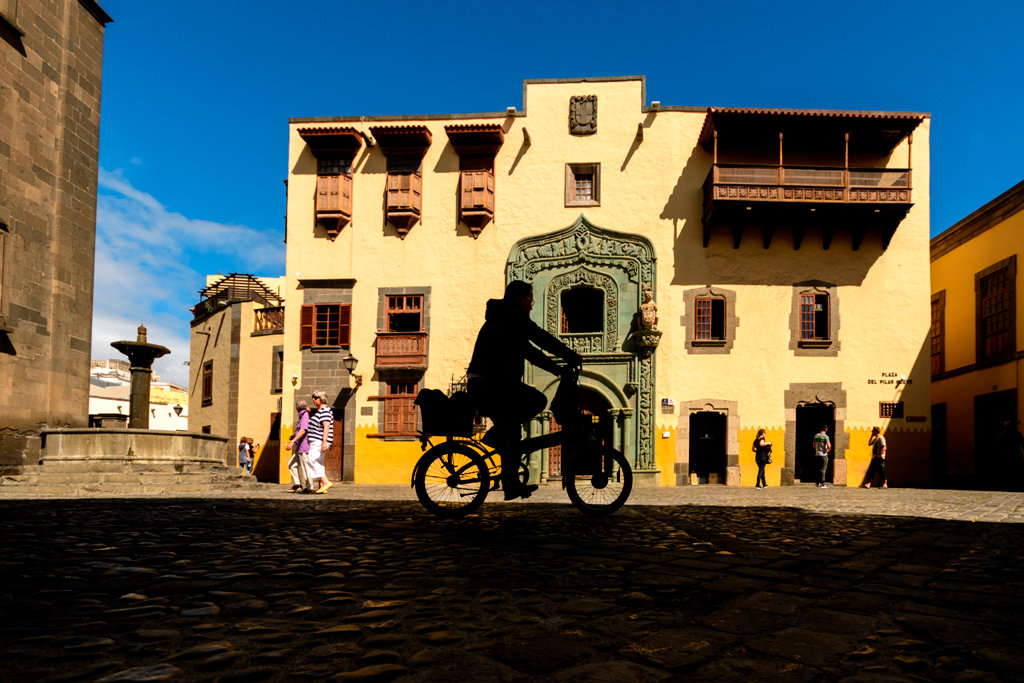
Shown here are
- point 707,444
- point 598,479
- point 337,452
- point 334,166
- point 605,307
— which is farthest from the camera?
point 334,166

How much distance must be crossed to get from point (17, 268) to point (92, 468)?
17.3ft

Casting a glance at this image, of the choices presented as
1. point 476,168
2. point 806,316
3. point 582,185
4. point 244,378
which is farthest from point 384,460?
point 806,316

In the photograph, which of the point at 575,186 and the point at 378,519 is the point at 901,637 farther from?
the point at 575,186

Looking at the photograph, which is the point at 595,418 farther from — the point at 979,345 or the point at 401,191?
the point at 979,345

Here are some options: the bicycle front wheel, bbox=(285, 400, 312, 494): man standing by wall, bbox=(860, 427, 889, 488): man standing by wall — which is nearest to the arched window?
bbox=(860, 427, 889, 488): man standing by wall

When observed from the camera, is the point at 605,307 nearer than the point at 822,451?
No

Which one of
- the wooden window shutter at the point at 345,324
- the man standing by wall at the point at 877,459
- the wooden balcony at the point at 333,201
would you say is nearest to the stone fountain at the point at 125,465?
the wooden window shutter at the point at 345,324

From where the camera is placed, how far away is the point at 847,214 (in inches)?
891

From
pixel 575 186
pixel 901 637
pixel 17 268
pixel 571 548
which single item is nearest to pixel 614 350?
pixel 575 186

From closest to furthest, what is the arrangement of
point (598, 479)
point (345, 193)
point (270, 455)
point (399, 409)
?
1. point (598, 479)
2. point (399, 409)
3. point (345, 193)
4. point (270, 455)

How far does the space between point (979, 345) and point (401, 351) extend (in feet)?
61.1

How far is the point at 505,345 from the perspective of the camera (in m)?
6.26

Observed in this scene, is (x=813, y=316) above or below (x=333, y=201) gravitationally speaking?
below

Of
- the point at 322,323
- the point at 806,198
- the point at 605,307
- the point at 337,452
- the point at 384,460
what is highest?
the point at 806,198
